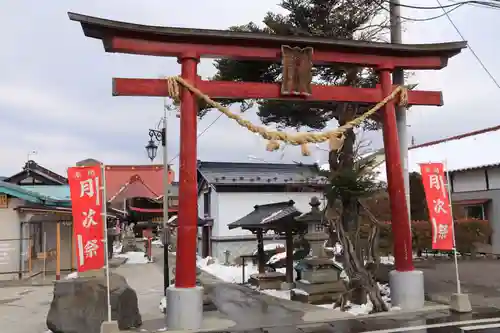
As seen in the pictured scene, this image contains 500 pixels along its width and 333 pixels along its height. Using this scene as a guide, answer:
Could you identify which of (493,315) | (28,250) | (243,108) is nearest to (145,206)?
(28,250)

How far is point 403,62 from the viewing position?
39.3 ft

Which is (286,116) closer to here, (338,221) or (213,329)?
(338,221)

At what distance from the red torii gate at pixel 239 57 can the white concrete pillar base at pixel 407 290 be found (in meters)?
0.24

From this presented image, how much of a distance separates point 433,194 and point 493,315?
3.11 meters

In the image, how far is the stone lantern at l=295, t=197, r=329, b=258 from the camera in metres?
14.3

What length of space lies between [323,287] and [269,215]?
15.7 ft

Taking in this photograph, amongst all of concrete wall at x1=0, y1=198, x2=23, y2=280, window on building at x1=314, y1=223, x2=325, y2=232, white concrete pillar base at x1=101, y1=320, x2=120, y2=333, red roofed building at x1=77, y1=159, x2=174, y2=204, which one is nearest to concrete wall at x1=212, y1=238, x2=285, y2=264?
red roofed building at x1=77, y1=159, x2=174, y2=204

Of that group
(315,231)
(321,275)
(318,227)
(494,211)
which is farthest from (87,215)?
(494,211)

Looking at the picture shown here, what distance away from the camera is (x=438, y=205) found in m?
11.3

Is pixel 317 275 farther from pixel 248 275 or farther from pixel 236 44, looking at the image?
pixel 248 275

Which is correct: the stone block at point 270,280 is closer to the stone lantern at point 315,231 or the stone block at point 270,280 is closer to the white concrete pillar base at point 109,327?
the stone lantern at point 315,231

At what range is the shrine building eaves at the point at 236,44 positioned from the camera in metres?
9.89

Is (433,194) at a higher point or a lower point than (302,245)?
higher

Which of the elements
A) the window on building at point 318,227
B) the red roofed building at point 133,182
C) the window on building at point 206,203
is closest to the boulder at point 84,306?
the window on building at point 318,227
